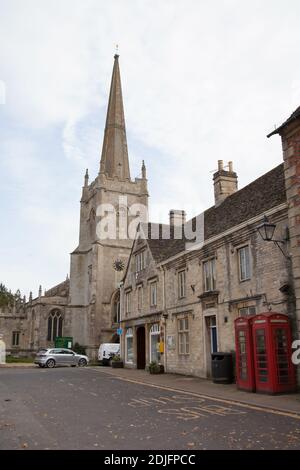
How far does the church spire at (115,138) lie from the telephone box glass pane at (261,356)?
44330 millimetres

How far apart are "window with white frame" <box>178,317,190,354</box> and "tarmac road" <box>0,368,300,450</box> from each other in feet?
25.5

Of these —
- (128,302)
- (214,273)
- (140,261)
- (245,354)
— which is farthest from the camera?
(128,302)

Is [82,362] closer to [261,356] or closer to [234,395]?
[234,395]

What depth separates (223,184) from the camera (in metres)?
24.6

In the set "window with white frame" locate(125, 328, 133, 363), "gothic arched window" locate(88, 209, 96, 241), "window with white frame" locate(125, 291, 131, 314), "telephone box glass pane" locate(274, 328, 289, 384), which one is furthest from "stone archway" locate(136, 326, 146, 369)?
"gothic arched window" locate(88, 209, 96, 241)

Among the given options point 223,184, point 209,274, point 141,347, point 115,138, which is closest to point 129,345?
point 141,347

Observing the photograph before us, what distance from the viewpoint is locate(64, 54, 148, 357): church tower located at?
165ft

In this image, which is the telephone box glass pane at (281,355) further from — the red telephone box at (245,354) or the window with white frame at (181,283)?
the window with white frame at (181,283)

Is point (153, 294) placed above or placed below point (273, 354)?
above

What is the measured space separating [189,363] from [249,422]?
12.4m

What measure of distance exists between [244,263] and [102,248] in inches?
1399

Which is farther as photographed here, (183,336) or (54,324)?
(54,324)

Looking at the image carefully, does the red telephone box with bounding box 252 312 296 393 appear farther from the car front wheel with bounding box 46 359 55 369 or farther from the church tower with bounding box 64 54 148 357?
the church tower with bounding box 64 54 148 357
